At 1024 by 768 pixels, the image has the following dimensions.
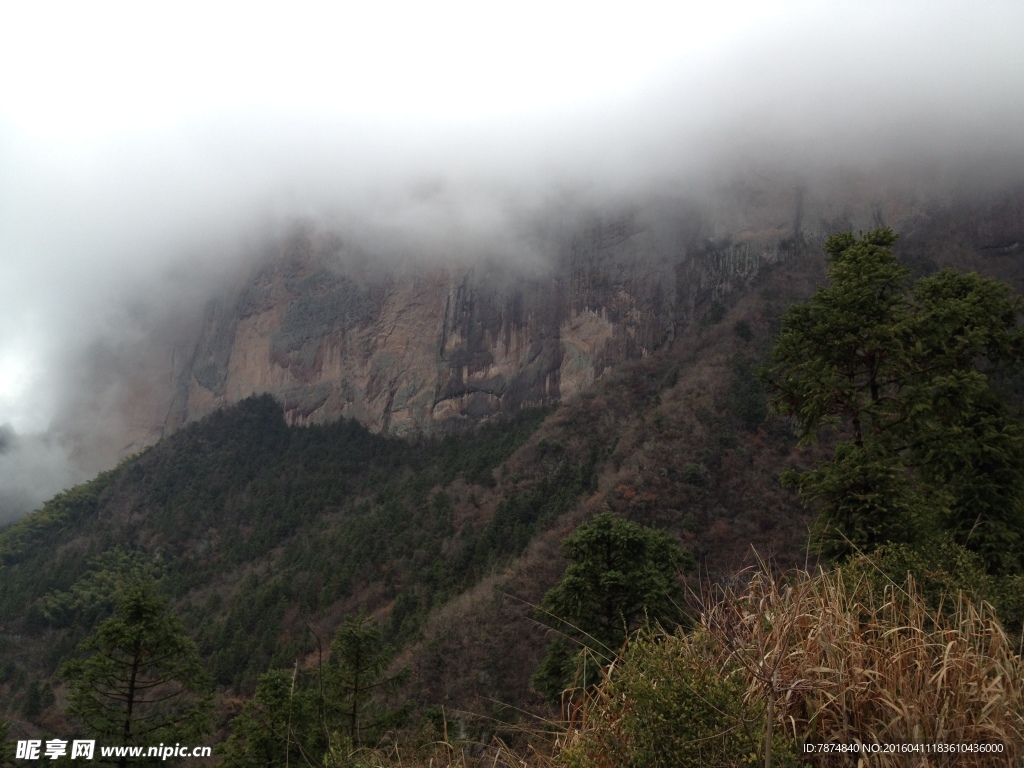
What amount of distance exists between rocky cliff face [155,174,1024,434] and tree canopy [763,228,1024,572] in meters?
73.6

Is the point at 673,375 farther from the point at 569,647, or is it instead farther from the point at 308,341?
the point at 308,341

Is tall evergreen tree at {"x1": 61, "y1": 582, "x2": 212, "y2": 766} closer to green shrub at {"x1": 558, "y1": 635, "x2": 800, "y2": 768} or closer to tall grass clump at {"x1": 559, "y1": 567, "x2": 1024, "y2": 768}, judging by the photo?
green shrub at {"x1": 558, "y1": 635, "x2": 800, "y2": 768}

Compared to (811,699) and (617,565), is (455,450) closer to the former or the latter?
(617,565)

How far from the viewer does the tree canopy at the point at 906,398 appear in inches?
468

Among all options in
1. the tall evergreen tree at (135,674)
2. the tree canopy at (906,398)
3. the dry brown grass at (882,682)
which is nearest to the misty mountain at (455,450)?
the tall evergreen tree at (135,674)

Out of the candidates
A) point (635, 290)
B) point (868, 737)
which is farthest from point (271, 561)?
point (868, 737)

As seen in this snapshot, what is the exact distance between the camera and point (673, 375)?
242 feet

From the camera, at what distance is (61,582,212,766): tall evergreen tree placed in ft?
49.7

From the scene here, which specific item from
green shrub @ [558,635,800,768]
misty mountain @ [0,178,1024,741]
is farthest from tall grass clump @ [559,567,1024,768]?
misty mountain @ [0,178,1024,741]

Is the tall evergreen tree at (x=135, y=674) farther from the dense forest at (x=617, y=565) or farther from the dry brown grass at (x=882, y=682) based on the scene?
the dry brown grass at (x=882, y=682)

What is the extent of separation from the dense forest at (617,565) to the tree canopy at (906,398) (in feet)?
0.19

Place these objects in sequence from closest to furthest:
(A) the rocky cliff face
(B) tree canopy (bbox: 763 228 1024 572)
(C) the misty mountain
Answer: (B) tree canopy (bbox: 763 228 1024 572) < (C) the misty mountain < (A) the rocky cliff face

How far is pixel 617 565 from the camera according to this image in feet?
68.1

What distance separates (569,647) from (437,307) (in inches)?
3787
